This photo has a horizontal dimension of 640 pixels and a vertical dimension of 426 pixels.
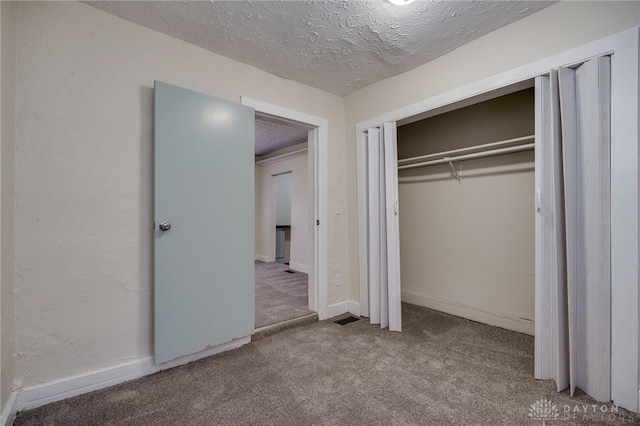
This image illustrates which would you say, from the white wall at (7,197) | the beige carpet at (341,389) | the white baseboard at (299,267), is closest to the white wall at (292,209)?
the white baseboard at (299,267)

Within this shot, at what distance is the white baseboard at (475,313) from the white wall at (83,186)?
264cm

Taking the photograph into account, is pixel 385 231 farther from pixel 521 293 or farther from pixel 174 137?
pixel 174 137

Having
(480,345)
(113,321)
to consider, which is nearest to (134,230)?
(113,321)

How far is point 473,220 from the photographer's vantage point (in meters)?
2.82

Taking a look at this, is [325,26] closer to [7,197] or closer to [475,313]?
[7,197]

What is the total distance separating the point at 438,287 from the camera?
3096mm

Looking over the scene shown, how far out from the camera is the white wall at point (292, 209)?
17.2 ft

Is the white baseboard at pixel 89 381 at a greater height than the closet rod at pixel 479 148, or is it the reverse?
the closet rod at pixel 479 148

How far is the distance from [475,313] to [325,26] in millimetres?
2782

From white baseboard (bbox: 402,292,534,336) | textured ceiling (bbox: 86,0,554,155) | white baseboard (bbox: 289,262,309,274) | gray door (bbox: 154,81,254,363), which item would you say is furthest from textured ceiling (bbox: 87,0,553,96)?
white baseboard (bbox: 289,262,309,274)

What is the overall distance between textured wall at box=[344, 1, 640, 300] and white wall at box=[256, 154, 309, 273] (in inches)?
89.5

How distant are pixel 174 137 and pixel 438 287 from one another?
2.87 m

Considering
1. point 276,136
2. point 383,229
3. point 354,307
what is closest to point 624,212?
point 383,229

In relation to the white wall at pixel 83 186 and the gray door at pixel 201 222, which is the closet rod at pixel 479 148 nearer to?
the gray door at pixel 201 222
